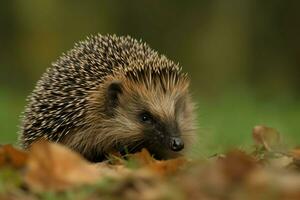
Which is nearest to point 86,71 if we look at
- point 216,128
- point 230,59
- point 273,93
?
point 216,128

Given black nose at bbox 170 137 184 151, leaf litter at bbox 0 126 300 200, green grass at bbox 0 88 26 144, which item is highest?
green grass at bbox 0 88 26 144

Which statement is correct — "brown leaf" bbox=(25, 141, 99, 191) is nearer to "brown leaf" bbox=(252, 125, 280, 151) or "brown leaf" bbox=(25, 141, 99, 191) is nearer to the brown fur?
"brown leaf" bbox=(252, 125, 280, 151)

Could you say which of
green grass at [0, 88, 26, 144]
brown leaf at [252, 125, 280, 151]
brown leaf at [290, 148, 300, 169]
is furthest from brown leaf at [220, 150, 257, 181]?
green grass at [0, 88, 26, 144]

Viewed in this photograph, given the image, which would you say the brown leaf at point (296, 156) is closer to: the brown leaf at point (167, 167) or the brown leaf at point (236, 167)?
the brown leaf at point (167, 167)

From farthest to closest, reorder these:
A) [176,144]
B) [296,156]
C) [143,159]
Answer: [176,144] < [143,159] < [296,156]

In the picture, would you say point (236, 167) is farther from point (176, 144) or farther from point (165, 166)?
point (176, 144)

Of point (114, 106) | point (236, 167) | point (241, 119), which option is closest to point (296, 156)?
point (236, 167)
